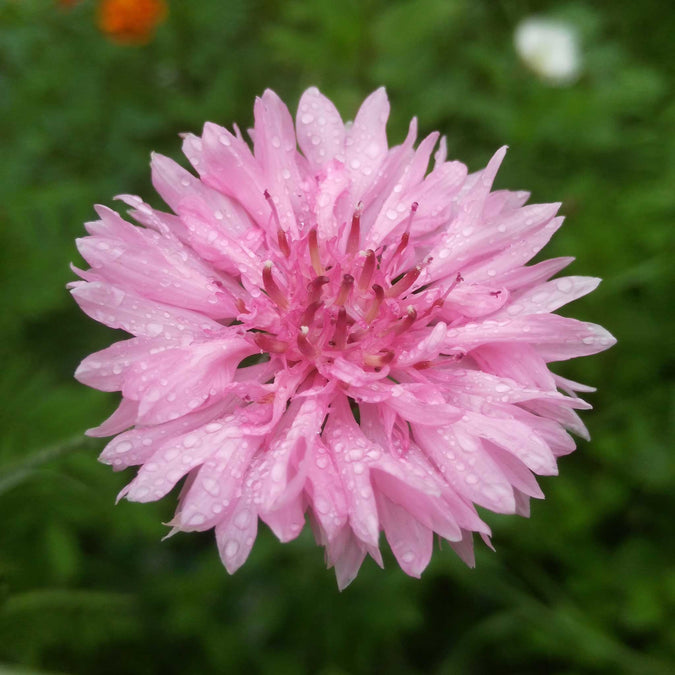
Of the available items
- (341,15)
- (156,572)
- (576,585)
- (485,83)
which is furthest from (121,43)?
(576,585)

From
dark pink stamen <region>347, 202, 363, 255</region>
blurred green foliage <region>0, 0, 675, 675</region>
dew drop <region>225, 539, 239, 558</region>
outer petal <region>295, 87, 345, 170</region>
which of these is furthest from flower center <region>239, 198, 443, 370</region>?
blurred green foliage <region>0, 0, 675, 675</region>

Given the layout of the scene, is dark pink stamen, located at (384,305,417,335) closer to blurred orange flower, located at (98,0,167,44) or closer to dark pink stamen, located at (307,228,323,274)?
dark pink stamen, located at (307,228,323,274)

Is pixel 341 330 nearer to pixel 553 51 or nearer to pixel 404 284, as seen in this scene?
pixel 404 284

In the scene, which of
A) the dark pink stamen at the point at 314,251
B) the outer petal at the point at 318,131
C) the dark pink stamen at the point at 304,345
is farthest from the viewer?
the outer petal at the point at 318,131

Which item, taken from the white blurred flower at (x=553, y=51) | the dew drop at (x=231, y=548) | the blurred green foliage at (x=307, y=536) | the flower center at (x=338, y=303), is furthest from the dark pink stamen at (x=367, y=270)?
the white blurred flower at (x=553, y=51)

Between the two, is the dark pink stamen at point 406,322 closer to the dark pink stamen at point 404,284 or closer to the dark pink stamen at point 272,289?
A: the dark pink stamen at point 404,284

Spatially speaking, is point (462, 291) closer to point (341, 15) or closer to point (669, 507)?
point (669, 507)
